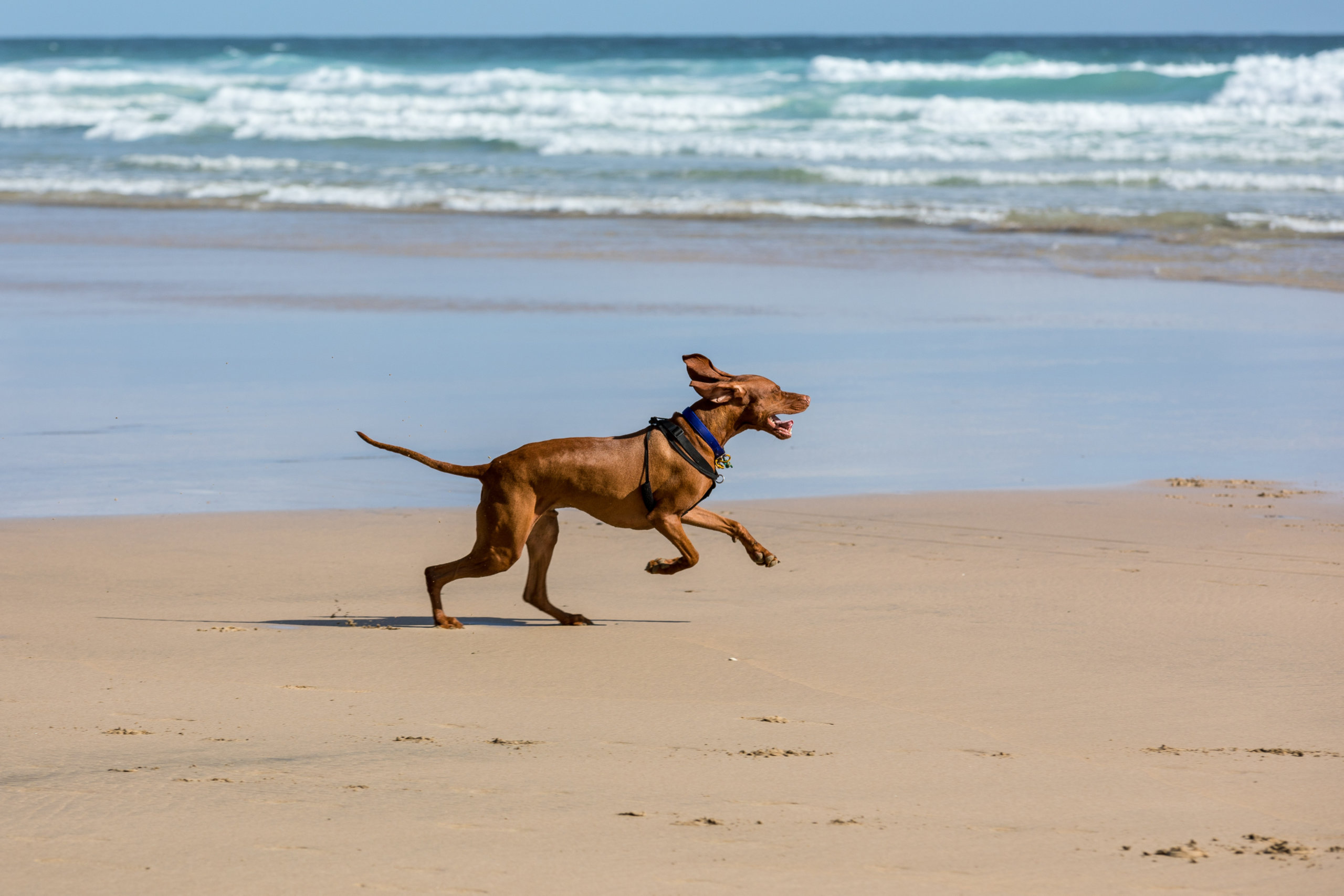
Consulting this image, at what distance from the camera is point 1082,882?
3387 millimetres

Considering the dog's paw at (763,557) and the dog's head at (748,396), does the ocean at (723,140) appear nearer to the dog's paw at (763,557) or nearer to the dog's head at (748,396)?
the dog's head at (748,396)

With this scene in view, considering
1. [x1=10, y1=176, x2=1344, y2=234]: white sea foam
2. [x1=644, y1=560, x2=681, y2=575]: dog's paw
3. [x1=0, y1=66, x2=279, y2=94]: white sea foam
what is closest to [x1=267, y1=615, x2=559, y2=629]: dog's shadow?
[x1=644, y1=560, x2=681, y2=575]: dog's paw

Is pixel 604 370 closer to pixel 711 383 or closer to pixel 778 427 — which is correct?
pixel 778 427

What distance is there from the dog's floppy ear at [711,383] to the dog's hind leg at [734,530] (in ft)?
1.51

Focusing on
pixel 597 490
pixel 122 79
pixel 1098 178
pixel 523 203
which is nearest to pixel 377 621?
pixel 597 490

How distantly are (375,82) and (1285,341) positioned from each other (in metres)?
41.1

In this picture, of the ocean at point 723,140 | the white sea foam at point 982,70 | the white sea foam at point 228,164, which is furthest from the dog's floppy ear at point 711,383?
the white sea foam at point 982,70

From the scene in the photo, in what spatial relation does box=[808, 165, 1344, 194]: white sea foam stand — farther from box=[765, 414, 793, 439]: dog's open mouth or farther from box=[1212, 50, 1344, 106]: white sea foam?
box=[765, 414, 793, 439]: dog's open mouth

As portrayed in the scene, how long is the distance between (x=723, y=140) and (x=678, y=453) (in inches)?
1013

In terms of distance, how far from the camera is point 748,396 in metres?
6.08

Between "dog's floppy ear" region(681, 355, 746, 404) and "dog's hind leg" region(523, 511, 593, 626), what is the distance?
77 cm

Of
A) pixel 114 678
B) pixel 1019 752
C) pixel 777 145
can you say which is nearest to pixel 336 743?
pixel 114 678

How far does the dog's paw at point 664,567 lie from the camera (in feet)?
19.3

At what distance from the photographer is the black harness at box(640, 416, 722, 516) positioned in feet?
19.1
